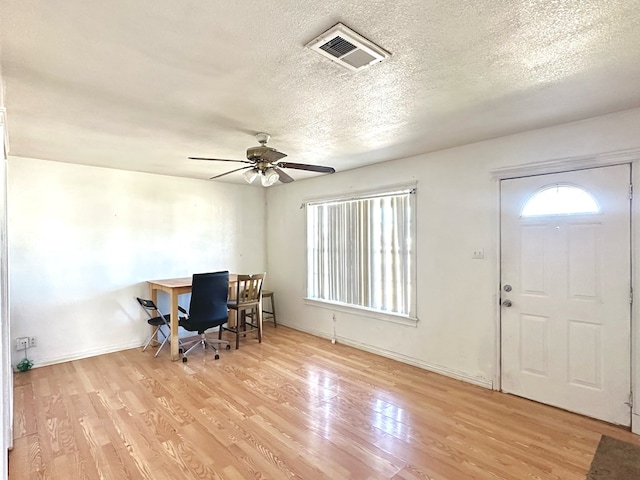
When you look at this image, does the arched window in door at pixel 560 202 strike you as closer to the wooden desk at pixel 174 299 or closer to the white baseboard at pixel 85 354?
the wooden desk at pixel 174 299

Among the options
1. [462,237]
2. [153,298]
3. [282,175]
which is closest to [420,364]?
[462,237]

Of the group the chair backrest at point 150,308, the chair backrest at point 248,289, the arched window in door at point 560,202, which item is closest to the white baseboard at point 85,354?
the chair backrest at point 150,308

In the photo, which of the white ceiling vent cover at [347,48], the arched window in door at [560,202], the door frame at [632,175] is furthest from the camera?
the arched window in door at [560,202]

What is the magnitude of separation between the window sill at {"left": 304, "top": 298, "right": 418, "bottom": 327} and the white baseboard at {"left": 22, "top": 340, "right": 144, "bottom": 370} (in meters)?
2.57

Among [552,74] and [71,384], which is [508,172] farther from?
[71,384]

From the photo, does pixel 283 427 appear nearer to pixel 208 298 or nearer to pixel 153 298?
pixel 208 298

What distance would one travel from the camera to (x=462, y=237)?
11.8ft

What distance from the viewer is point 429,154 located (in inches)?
152

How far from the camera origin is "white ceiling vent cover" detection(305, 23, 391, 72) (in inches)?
62.6

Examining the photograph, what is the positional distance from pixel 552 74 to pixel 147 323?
5.24 m

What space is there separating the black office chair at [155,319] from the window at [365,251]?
83.8 inches

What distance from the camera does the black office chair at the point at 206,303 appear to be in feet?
13.7

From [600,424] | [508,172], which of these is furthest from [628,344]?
[508,172]

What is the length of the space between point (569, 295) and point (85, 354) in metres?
5.38
